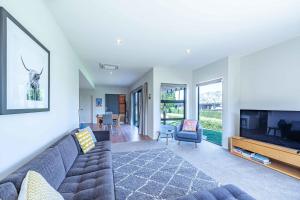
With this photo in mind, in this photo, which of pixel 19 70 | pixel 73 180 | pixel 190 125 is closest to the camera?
pixel 19 70

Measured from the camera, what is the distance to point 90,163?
6.79 ft

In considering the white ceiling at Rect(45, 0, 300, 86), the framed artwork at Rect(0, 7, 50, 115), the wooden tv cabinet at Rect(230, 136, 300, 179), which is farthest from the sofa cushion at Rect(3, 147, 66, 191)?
the wooden tv cabinet at Rect(230, 136, 300, 179)

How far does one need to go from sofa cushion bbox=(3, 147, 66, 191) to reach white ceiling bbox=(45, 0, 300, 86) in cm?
185

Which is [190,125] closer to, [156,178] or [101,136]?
[156,178]

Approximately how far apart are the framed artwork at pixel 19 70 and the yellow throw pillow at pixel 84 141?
903 millimetres

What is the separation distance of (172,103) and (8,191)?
16.6 feet

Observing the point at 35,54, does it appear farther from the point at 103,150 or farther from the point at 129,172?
the point at 129,172

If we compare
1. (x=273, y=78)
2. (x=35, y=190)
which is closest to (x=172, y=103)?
(x=273, y=78)

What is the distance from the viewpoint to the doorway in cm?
461

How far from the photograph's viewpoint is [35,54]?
162 cm

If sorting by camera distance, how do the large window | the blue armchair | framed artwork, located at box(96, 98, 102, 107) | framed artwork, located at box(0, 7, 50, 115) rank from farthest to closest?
framed artwork, located at box(96, 98, 102, 107) → the large window → the blue armchair → framed artwork, located at box(0, 7, 50, 115)

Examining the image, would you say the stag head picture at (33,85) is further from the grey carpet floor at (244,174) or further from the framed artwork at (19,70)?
the grey carpet floor at (244,174)

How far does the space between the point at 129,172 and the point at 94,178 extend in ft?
3.74

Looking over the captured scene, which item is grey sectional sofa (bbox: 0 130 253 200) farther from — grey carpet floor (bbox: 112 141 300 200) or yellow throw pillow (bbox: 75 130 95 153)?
grey carpet floor (bbox: 112 141 300 200)
